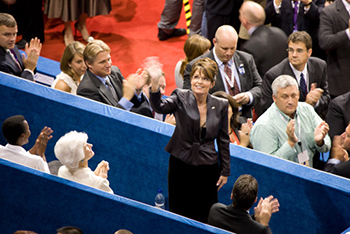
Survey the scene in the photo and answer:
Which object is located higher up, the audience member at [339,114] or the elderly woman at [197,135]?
the audience member at [339,114]

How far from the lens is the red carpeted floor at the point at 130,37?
6836mm

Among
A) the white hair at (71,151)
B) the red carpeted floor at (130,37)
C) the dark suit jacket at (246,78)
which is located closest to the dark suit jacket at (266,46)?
the dark suit jacket at (246,78)

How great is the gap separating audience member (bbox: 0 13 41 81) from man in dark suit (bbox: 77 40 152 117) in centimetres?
72

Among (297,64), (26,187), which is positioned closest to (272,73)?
(297,64)

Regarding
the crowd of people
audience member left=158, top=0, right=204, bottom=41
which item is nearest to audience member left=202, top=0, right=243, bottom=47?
the crowd of people

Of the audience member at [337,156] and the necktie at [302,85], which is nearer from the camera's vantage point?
the audience member at [337,156]

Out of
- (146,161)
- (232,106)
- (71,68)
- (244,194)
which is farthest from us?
(71,68)

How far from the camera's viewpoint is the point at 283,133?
4035 millimetres

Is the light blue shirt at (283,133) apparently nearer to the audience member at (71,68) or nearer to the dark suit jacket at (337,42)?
the dark suit jacket at (337,42)

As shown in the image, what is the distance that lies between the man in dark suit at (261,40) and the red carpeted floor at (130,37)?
1.38 m

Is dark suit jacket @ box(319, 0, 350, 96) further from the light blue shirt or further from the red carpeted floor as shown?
the red carpeted floor

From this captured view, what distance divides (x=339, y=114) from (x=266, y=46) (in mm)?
1177

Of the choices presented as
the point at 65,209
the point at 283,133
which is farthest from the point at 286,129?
the point at 65,209

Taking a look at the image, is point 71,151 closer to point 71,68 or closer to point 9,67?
point 71,68
